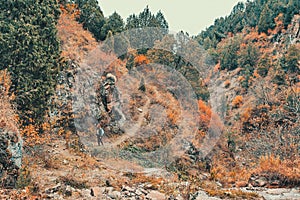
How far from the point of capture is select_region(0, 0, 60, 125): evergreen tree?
12328mm

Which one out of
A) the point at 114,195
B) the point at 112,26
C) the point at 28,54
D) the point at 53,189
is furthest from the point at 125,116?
the point at 112,26

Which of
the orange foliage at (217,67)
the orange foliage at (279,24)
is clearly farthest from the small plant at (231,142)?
the orange foliage at (279,24)

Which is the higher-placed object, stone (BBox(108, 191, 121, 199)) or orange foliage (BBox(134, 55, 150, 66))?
orange foliage (BBox(134, 55, 150, 66))

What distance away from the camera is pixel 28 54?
41.8ft

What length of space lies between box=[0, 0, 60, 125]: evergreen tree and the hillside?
0.14 ft

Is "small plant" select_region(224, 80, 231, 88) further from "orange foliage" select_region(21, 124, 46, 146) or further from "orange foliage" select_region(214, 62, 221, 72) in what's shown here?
"orange foliage" select_region(21, 124, 46, 146)

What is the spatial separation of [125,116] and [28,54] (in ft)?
25.3

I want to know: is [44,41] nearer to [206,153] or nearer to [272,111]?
[206,153]

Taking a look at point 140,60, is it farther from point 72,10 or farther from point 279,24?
point 279,24

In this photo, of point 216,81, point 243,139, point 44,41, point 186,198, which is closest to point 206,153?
point 243,139

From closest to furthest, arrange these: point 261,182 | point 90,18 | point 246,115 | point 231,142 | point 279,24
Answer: point 261,182, point 231,142, point 90,18, point 246,115, point 279,24

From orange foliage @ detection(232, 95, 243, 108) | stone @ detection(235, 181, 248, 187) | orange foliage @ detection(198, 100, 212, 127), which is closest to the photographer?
stone @ detection(235, 181, 248, 187)

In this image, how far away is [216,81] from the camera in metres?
43.7

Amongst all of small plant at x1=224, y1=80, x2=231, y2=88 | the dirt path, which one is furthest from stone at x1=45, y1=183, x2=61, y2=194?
small plant at x1=224, y1=80, x2=231, y2=88
